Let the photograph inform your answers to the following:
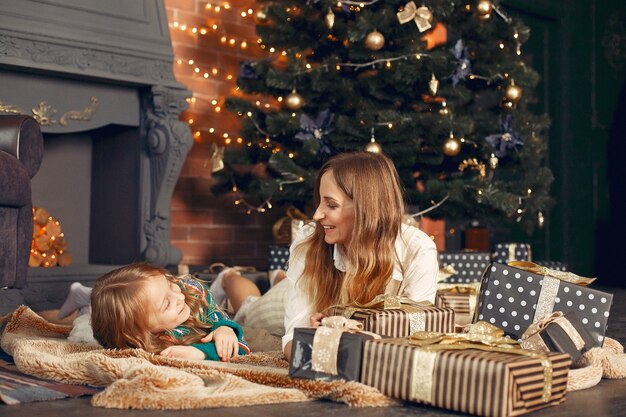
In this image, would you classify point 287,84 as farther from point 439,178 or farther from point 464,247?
point 464,247

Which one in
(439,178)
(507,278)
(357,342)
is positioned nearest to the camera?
(357,342)

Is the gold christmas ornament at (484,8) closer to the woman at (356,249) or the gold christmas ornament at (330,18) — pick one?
the gold christmas ornament at (330,18)

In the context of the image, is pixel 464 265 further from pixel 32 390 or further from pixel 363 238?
pixel 32 390

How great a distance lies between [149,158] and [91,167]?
40cm

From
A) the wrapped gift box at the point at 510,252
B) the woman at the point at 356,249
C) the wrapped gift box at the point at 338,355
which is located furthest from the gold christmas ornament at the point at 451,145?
the wrapped gift box at the point at 338,355

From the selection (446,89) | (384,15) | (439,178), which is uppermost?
(384,15)

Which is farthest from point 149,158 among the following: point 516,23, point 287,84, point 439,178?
point 516,23

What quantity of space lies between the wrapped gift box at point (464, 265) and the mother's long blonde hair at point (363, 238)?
185cm

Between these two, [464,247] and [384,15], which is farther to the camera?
[464,247]

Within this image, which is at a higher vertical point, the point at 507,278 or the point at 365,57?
the point at 365,57

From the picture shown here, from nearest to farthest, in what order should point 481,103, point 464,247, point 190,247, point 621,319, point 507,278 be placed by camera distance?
point 507,278
point 621,319
point 190,247
point 464,247
point 481,103

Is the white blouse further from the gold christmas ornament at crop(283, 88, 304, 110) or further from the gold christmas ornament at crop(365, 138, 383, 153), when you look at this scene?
the gold christmas ornament at crop(283, 88, 304, 110)

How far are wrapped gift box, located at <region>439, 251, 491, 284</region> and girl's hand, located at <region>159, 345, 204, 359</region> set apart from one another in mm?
1948

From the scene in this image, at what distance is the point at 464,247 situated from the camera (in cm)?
459
